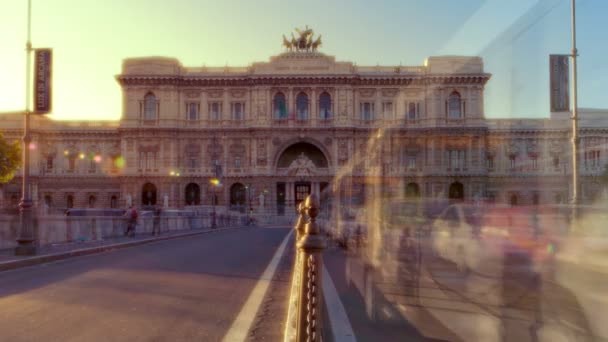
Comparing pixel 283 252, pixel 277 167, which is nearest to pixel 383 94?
pixel 277 167

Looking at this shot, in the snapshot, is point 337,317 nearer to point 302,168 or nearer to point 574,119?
point 574,119

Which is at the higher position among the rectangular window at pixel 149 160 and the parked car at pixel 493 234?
the rectangular window at pixel 149 160

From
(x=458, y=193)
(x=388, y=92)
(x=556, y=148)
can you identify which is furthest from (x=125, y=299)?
(x=388, y=92)

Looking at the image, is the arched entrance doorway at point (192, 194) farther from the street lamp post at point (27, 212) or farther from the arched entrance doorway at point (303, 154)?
the street lamp post at point (27, 212)

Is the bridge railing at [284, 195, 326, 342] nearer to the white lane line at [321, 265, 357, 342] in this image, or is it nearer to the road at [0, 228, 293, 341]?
the white lane line at [321, 265, 357, 342]

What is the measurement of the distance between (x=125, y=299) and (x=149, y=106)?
63.0 meters

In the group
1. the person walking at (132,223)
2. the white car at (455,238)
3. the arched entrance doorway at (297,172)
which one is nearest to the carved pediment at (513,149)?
the white car at (455,238)

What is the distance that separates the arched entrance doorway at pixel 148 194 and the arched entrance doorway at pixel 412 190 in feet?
197

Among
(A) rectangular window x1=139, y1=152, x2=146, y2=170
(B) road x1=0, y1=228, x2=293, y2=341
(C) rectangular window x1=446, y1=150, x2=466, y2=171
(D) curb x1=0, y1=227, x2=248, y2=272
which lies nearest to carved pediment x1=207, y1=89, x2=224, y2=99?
(A) rectangular window x1=139, y1=152, x2=146, y2=170

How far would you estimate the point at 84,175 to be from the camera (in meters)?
73.8

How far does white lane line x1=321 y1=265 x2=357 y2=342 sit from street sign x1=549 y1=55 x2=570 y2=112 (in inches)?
120

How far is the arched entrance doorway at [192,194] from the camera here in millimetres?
68438

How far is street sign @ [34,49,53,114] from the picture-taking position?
60.4 ft

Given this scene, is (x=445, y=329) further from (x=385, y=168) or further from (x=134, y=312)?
(x=385, y=168)
